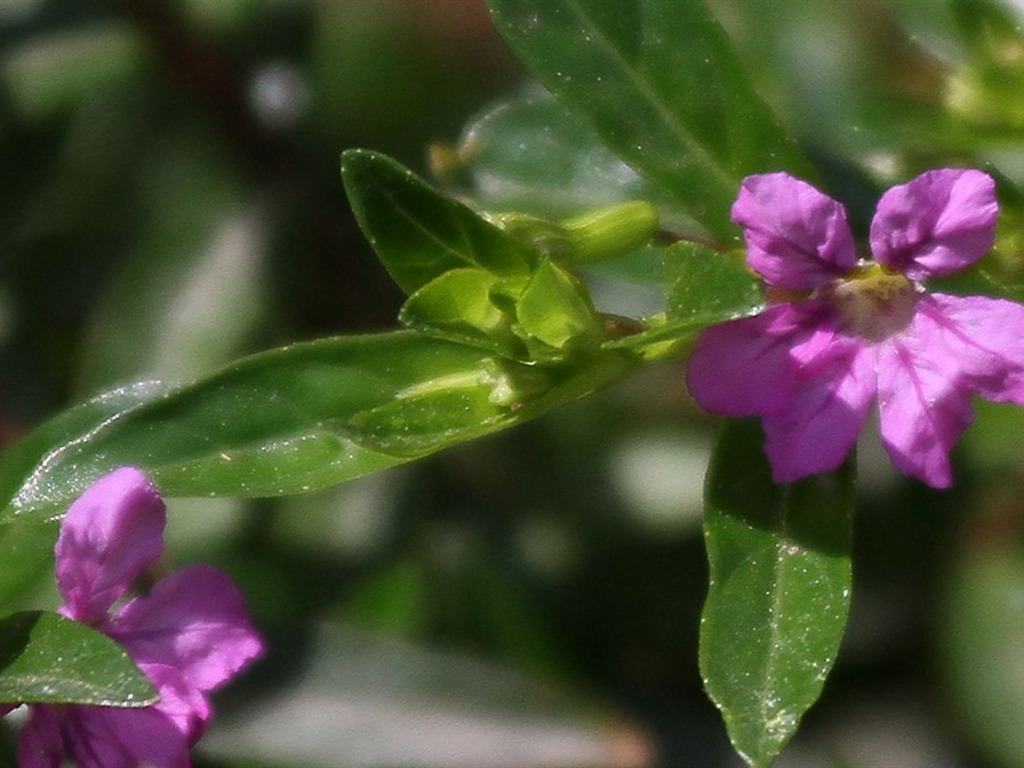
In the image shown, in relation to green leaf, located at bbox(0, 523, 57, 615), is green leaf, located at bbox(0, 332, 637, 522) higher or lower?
higher

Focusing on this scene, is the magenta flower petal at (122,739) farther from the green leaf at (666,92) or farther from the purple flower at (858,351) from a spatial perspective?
the green leaf at (666,92)

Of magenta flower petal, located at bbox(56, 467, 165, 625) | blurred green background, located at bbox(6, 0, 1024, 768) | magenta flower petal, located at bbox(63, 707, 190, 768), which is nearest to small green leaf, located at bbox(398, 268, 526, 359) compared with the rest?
magenta flower petal, located at bbox(56, 467, 165, 625)

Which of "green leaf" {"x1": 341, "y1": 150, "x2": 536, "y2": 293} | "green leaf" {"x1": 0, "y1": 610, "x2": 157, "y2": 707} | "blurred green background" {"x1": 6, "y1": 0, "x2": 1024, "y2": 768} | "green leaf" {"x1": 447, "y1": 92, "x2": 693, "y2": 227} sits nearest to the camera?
"green leaf" {"x1": 0, "y1": 610, "x2": 157, "y2": 707}

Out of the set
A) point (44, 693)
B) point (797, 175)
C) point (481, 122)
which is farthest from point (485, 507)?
point (44, 693)

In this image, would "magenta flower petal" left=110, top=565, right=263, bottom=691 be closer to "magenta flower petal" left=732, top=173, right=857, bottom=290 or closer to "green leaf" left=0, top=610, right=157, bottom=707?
"green leaf" left=0, top=610, right=157, bottom=707

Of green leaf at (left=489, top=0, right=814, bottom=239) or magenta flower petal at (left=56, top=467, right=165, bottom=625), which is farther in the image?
green leaf at (left=489, top=0, right=814, bottom=239)

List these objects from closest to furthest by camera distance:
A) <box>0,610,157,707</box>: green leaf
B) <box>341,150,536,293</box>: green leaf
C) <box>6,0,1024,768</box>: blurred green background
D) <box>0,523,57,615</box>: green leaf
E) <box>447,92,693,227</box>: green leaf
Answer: <box>0,610,157,707</box>: green leaf < <box>341,150,536,293</box>: green leaf < <box>0,523,57,615</box>: green leaf < <box>447,92,693,227</box>: green leaf < <box>6,0,1024,768</box>: blurred green background
